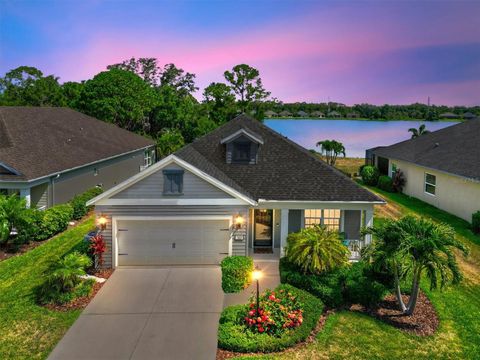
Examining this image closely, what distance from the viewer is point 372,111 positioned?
422ft

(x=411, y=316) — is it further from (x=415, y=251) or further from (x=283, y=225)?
(x=283, y=225)

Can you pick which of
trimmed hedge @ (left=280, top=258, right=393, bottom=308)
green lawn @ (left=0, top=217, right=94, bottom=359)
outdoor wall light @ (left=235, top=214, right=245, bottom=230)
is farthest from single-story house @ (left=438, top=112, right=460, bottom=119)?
green lawn @ (left=0, top=217, right=94, bottom=359)

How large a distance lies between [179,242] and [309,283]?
222 inches

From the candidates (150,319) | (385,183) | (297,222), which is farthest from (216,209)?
(385,183)

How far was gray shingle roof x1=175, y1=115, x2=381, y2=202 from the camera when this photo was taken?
15.4 metres

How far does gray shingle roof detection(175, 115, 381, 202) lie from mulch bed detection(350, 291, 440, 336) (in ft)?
14.5

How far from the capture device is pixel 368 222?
14.9 m

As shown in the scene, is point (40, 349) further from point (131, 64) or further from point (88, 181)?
point (131, 64)

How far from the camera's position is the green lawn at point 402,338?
30.0 ft

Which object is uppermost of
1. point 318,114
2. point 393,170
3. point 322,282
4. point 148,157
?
point 318,114

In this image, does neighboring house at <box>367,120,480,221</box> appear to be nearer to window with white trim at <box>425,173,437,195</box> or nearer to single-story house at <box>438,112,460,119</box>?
window with white trim at <box>425,173,437,195</box>

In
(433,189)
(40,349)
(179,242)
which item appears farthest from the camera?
(433,189)

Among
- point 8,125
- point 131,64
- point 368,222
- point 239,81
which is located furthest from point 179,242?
point 131,64

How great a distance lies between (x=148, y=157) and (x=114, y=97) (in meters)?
8.27
